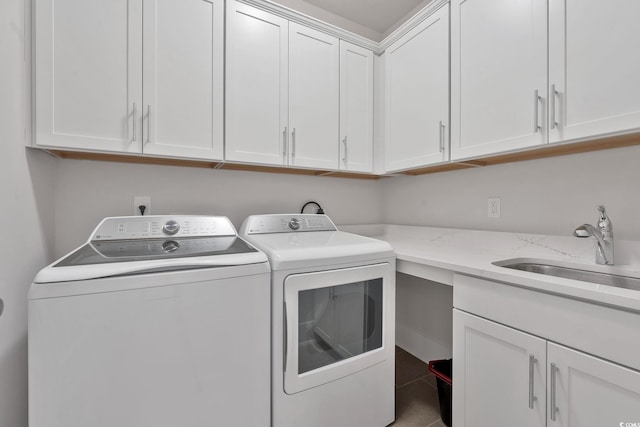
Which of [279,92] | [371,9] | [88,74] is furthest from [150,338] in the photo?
[371,9]

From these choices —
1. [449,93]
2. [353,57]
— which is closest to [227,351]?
[449,93]

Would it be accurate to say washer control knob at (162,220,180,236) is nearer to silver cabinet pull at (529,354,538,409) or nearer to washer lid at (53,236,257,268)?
washer lid at (53,236,257,268)

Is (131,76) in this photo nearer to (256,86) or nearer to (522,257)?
(256,86)

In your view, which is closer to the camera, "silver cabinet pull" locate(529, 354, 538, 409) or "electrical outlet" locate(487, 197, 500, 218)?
"silver cabinet pull" locate(529, 354, 538, 409)

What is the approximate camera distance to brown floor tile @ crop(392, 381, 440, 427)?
1512 mm

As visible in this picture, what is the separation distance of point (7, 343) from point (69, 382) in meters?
0.41

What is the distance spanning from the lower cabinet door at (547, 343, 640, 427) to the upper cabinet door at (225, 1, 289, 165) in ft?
5.28

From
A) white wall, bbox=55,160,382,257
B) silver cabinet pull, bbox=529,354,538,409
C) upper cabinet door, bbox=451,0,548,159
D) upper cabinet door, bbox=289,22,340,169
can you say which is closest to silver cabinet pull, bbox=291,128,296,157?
upper cabinet door, bbox=289,22,340,169

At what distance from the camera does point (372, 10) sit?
7.50 feet

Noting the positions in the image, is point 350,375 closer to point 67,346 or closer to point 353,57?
point 67,346

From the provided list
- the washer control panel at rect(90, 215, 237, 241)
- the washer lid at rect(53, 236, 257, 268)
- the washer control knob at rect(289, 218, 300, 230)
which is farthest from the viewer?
the washer control knob at rect(289, 218, 300, 230)

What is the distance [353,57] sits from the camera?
6.68ft

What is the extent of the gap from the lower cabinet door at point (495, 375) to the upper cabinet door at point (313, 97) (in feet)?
4.20

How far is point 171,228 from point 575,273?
6.52 feet
